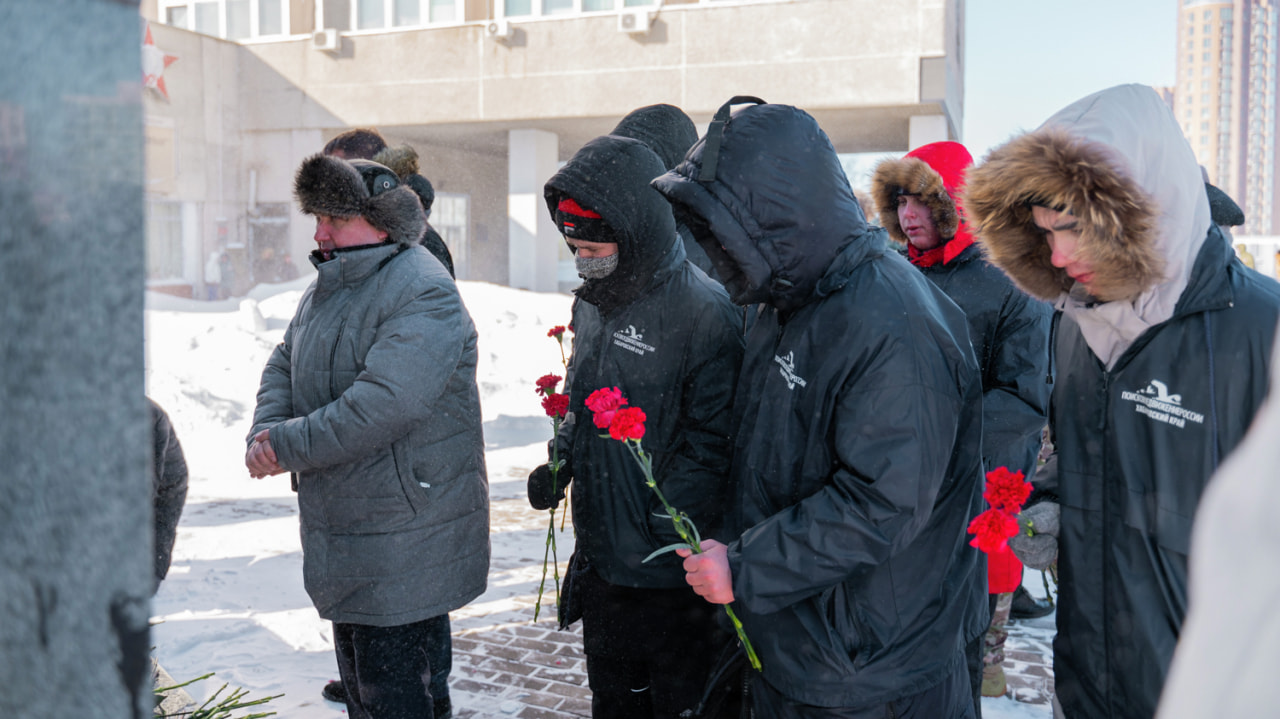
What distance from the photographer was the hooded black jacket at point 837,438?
207 centimetres

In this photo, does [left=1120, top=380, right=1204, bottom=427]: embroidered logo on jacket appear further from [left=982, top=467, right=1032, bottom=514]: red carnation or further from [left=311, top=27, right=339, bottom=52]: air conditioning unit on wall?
[left=311, top=27, right=339, bottom=52]: air conditioning unit on wall

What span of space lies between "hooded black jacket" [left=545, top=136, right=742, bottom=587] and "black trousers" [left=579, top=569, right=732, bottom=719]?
0.09m

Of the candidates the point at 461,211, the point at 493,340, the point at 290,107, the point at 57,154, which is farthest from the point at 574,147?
the point at 57,154

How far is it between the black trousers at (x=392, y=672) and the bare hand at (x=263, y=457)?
0.60m

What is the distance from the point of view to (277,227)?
2636 centimetres

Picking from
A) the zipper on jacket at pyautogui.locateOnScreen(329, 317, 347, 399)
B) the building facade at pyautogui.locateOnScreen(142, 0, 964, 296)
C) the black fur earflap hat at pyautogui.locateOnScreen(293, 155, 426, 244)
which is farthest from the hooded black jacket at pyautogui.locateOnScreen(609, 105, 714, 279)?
the building facade at pyautogui.locateOnScreen(142, 0, 964, 296)

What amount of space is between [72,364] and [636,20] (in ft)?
72.1

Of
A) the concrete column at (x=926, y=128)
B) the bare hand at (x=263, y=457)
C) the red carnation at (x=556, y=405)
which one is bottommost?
the bare hand at (x=263, y=457)

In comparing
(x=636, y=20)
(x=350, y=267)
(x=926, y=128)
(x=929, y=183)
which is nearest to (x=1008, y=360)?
(x=929, y=183)

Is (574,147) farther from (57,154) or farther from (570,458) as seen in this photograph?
(57,154)

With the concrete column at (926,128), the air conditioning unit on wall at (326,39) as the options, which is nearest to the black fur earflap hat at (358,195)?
the concrete column at (926,128)

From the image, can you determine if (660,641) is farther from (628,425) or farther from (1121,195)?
(1121,195)

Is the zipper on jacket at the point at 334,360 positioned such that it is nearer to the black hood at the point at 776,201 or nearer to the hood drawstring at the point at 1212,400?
the black hood at the point at 776,201

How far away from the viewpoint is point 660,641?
313cm
